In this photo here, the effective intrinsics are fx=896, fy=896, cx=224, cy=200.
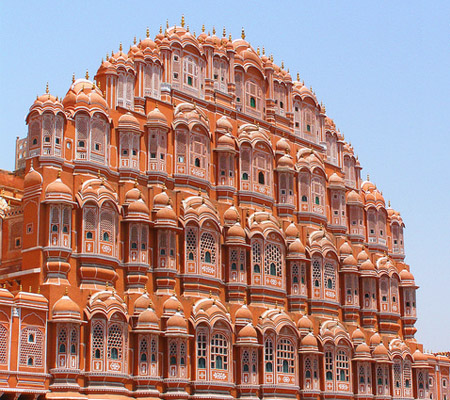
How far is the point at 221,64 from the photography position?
58.4 m

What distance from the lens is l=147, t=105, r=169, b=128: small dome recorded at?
51594 millimetres

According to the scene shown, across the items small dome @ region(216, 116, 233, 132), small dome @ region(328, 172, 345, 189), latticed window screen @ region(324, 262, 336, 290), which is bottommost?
latticed window screen @ region(324, 262, 336, 290)

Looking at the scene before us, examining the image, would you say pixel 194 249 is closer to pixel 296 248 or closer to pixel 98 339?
pixel 296 248

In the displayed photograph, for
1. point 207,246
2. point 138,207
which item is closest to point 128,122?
point 138,207

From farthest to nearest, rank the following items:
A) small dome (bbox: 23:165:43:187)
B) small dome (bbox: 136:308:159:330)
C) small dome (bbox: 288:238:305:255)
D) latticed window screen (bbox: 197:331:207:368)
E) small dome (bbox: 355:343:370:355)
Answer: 1. small dome (bbox: 355:343:370:355)
2. small dome (bbox: 288:238:305:255)
3. latticed window screen (bbox: 197:331:207:368)
4. small dome (bbox: 23:165:43:187)
5. small dome (bbox: 136:308:159:330)

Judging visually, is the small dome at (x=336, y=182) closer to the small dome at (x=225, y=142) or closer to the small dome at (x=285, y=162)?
the small dome at (x=285, y=162)

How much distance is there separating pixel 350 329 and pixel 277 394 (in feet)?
31.1

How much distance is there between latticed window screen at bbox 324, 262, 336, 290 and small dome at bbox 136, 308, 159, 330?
1692cm

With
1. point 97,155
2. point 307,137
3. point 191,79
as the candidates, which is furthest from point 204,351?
point 307,137

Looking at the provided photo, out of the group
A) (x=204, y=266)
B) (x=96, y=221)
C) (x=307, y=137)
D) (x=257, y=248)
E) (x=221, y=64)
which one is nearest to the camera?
(x=96, y=221)

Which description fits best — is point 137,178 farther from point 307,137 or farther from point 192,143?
point 307,137

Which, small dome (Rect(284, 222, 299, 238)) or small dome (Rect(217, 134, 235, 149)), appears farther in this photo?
small dome (Rect(284, 222, 299, 238))

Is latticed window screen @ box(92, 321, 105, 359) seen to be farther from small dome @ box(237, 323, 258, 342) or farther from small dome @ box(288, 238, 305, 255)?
small dome @ box(288, 238, 305, 255)

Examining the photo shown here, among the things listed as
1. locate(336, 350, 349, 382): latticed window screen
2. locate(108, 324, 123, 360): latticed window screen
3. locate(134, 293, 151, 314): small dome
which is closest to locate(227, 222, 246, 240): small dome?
locate(134, 293, 151, 314): small dome
